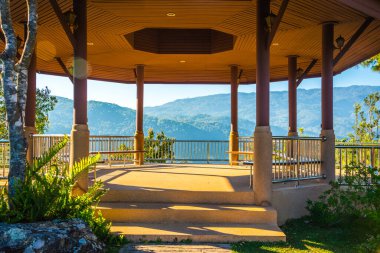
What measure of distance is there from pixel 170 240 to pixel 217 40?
23.4 ft

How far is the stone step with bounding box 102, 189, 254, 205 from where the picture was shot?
758 centimetres

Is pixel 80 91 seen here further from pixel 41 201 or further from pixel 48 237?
pixel 48 237

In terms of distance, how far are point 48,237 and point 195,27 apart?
22.5 feet

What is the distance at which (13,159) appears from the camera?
5.20 metres

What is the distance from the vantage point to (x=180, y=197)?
25.0 ft

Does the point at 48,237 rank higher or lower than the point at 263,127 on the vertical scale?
lower

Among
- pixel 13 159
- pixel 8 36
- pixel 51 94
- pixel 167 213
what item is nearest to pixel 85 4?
pixel 8 36

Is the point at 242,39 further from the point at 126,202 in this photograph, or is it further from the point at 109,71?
the point at 109,71

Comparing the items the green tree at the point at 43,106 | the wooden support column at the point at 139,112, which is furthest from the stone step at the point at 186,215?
the green tree at the point at 43,106

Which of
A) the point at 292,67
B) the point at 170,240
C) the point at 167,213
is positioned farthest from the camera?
the point at 292,67

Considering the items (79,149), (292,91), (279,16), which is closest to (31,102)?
(79,149)

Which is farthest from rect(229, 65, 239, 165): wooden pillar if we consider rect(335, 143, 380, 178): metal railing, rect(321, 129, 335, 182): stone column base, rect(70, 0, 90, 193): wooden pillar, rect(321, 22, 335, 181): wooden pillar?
rect(70, 0, 90, 193): wooden pillar

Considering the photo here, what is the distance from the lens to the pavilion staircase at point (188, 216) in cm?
620

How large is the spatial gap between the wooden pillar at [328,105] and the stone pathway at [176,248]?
3.97 meters
